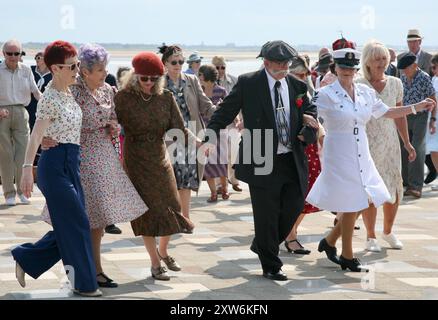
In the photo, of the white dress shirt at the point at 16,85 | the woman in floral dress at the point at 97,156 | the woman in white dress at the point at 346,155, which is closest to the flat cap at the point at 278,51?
the woman in white dress at the point at 346,155

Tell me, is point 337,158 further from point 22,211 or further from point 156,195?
point 22,211

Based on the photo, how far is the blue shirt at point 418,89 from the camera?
47.6 feet

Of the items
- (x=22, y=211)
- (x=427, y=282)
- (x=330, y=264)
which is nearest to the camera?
(x=427, y=282)

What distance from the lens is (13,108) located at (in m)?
14.0

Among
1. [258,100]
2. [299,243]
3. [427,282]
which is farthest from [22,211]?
[427,282]

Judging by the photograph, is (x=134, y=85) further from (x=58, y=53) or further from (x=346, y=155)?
(x=346, y=155)

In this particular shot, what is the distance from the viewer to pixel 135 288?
26.8 ft

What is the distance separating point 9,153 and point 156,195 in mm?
5862

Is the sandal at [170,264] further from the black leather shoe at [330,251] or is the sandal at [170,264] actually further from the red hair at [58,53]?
the red hair at [58,53]

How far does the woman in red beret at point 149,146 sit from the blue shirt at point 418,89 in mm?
6552

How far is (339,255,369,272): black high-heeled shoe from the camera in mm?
8953

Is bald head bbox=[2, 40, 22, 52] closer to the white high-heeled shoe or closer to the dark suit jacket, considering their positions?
the dark suit jacket

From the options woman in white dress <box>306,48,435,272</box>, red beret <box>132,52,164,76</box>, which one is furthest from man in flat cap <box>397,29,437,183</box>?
red beret <box>132,52,164,76</box>

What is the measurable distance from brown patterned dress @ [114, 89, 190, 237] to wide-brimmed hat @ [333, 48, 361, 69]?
1428 mm
